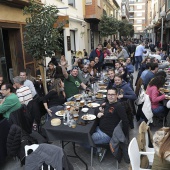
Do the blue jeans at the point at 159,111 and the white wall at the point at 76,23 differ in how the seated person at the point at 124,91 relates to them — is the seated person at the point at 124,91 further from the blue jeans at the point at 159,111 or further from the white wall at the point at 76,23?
the white wall at the point at 76,23

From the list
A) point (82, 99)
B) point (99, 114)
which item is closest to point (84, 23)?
point (82, 99)

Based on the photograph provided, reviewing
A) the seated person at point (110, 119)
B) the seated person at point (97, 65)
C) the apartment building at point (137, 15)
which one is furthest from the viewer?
the apartment building at point (137, 15)

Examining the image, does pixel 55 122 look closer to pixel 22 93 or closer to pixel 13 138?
pixel 13 138

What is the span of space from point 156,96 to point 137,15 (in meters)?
86.4

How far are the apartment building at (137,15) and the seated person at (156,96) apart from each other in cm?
8221

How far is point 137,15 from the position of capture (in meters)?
84.9

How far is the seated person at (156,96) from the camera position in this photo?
→ 529cm

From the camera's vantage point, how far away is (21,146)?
3.65 m

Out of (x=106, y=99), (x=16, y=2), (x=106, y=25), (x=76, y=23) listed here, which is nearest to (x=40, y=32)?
(x=16, y=2)

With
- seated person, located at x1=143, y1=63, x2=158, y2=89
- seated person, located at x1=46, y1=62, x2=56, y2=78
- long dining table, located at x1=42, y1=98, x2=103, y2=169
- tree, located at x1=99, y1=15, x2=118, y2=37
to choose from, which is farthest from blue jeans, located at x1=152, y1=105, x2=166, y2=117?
tree, located at x1=99, y1=15, x2=118, y2=37

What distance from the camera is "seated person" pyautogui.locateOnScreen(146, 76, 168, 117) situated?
5.29m

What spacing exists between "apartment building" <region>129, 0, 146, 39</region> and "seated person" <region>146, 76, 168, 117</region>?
8221 centimetres

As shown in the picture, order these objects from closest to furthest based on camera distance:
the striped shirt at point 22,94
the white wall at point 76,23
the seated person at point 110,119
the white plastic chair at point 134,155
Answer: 1. the white plastic chair at point 134,155
2. the seated person at point 110,119
3. the striped shirt at point 22,94
4. the white wall at point 76,23

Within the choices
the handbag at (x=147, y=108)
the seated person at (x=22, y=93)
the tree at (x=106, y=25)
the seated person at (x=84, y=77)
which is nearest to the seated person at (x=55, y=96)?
the seated person at (x=22, y=93)
